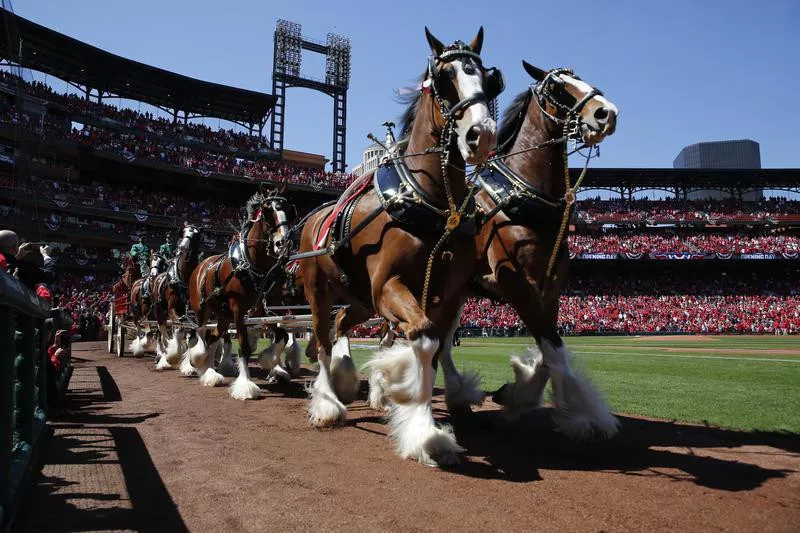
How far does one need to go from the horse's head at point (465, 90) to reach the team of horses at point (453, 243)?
0.01 m

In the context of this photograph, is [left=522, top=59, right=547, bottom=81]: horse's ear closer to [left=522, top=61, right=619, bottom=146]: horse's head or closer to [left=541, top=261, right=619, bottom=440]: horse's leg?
[left=522, top=61, right=619, bottom=146]: horse's head

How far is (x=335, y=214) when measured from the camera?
17.6 feet

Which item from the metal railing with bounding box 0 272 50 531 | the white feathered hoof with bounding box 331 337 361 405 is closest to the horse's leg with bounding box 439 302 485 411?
the white feathered hoof with bounding box 331 337 361 405

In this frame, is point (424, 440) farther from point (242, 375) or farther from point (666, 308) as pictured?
point (666, 308)

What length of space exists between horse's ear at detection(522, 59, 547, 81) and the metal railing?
4.73 meters

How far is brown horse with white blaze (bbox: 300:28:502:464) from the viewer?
3.85 metres

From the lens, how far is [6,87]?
2925cm

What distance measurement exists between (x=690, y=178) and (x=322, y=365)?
5473 centimetres

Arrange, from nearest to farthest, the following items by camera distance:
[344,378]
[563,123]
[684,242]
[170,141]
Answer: [563,123]
[344,378]
[170,141]
[684,242]

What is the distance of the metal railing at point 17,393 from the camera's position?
251 centimetres

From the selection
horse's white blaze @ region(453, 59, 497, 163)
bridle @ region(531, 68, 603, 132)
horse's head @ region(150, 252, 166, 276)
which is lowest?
horse's head @ region(150, 252, 166, 276)

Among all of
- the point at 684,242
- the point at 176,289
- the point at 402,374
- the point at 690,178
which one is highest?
the point at 690,178

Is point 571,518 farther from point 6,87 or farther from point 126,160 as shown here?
point 126,160

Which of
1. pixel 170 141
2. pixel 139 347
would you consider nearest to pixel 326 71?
pixel 170 141
